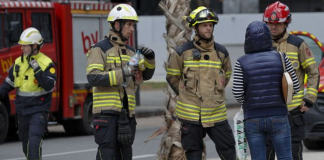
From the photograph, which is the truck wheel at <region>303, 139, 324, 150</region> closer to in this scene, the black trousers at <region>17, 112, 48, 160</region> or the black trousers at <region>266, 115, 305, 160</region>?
the black trousers at <region>266, 115, 305, 160</region>

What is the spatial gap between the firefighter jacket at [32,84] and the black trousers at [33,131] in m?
0.07

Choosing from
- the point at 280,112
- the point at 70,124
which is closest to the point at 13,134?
the point at 70,124

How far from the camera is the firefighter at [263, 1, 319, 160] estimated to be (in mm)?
7812

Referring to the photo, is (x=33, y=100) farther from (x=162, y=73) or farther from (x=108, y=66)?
(x=162, y=73)

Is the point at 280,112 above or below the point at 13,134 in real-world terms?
above

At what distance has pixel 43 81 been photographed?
8773 mm

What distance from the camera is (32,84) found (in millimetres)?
9023

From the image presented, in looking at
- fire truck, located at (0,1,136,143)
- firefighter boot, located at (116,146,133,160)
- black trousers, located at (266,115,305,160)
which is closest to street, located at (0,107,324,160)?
fire truck, located at (0,1,136,143)

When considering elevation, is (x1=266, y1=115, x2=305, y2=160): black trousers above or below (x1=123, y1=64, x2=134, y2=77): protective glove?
below

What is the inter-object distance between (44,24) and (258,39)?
8.34 m

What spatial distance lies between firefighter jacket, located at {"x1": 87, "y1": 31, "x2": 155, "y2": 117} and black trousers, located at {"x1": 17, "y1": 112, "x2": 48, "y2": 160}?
1.81m

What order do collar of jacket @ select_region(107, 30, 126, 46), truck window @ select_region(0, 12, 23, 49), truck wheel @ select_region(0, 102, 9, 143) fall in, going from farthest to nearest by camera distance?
truck window @ select_region(0, 12, 23, 49) → truck wheel @ select_region(0, 102, 9, 143) → collar of jacket @ select_region(107, 30, 126, 46)

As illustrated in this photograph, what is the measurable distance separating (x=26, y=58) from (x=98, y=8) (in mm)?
6222

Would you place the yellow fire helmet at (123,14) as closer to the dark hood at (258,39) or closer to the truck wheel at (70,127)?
the dark hood at (258,39)
